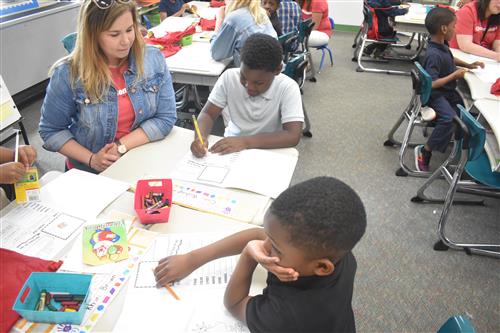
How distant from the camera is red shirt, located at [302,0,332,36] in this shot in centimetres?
422

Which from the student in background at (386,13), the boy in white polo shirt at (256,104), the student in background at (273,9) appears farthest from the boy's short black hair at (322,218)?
the student in background at (386,13)

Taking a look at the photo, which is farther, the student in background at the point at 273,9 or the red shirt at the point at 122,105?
the student in background at the point at 273,9

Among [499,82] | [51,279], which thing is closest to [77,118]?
[51,279]

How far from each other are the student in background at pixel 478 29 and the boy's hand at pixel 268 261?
3.06 meters

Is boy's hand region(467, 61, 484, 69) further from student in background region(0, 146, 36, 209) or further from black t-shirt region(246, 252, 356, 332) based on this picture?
student in background region(0, 146, 36, 209)

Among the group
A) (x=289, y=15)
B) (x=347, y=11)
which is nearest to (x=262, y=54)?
(x=289, y=15)

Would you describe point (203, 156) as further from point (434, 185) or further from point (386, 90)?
point (386, 90)

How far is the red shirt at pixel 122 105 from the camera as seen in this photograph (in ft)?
5.11

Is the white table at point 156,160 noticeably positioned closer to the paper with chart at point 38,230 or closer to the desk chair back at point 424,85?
the paper with chart at point 38,230

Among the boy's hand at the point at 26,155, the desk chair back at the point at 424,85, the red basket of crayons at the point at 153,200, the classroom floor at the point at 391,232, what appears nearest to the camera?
the red basket of crayons at the point at 153,200

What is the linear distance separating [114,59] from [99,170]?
0.48m

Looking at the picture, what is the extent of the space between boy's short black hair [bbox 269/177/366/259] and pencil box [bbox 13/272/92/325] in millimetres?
522

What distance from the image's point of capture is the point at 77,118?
1.58 meters

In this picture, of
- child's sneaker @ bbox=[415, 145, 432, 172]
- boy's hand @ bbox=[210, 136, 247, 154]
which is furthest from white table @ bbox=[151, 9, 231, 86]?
child's sneaker @ bbox=[415, 145, 432, 172]
